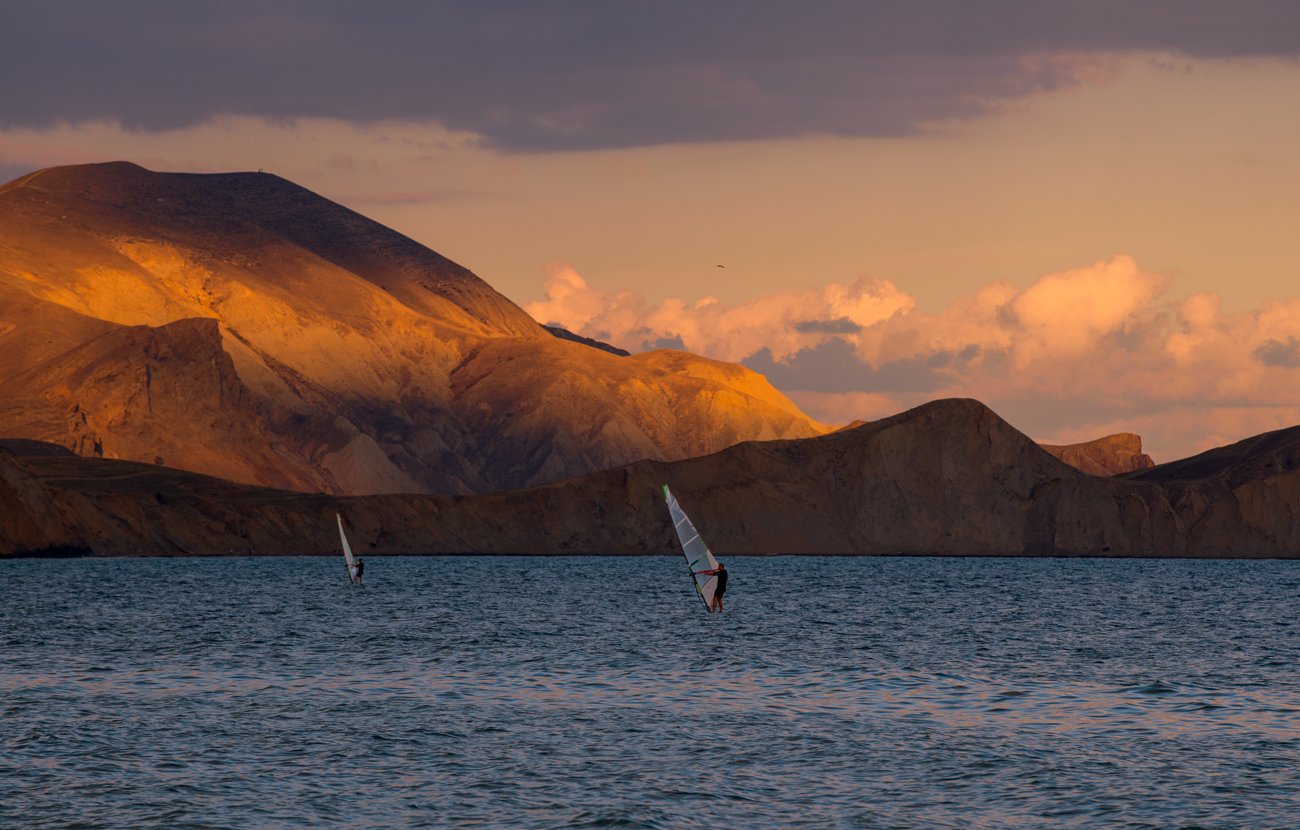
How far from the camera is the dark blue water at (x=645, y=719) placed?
123ft

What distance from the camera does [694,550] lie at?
92.3 meters

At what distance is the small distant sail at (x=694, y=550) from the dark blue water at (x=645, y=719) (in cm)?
192

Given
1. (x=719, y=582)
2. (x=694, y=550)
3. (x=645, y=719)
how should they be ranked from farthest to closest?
(x=719, y=582)
(x=694, y=550)
(x=645, y=719)

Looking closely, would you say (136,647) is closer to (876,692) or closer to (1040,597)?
(876,692)

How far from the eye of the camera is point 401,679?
6225 centimetres

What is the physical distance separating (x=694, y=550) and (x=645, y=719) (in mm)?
41246

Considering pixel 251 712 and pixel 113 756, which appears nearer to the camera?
pixel 113 756

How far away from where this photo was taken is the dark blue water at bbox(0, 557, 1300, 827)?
123ft

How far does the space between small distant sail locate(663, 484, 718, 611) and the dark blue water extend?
192 centimetres

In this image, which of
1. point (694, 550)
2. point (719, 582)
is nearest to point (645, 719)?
point (694, 550)

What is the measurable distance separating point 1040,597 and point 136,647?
3033 inches

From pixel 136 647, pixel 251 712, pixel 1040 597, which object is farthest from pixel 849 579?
pixel 251 712

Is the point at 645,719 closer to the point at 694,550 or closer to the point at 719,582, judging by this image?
the point at 694,550

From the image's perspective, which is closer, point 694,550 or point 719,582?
point 694,550
